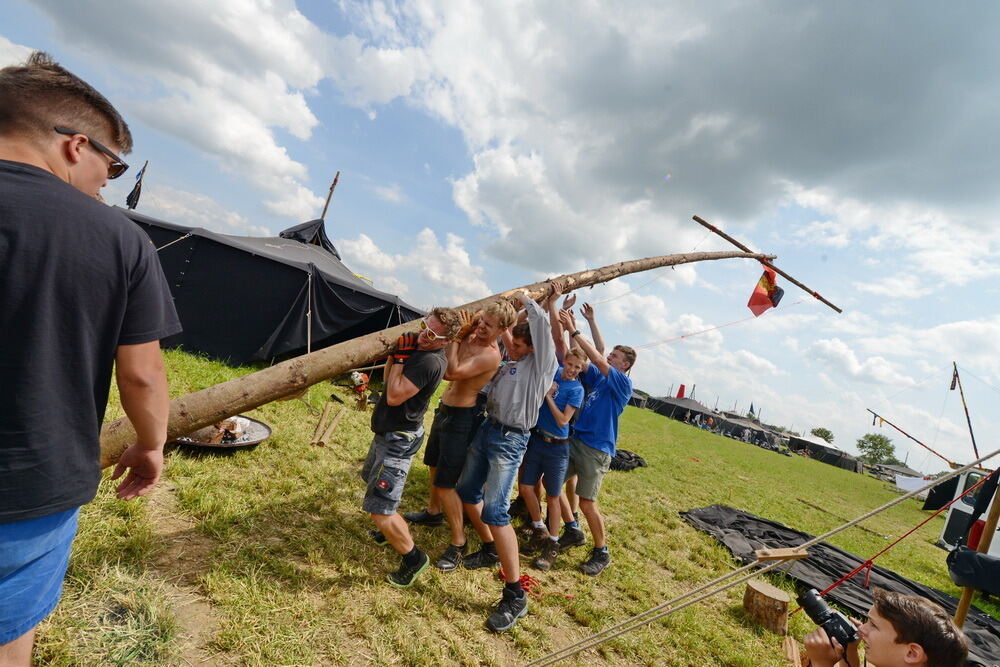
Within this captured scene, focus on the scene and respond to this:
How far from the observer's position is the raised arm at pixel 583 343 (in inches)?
160

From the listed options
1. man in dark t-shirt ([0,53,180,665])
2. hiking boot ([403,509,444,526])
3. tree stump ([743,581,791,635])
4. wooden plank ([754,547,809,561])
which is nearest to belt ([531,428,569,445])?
hiking boot ([403,509,444,526])

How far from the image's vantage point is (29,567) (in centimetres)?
121

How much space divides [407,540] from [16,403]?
2455 millimetres

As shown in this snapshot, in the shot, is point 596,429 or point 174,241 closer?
point 596,429

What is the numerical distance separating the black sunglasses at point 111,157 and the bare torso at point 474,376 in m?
2.09

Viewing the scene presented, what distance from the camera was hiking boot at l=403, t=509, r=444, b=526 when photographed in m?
4.24

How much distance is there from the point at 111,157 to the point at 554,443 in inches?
142

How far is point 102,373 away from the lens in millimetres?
1287

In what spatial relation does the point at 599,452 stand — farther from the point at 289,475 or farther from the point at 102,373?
the point at 102,373

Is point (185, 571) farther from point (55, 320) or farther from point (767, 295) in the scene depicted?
point (767, 295)

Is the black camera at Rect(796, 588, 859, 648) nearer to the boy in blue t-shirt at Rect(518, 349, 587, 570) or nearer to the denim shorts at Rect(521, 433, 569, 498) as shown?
the boy in blue t-shirt at Rect(518, 349, 587, 570)

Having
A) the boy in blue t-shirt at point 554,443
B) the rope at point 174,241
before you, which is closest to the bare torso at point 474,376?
the boy in blue t-shirt at point 554,443

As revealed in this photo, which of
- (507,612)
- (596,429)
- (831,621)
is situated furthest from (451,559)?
(831,621)

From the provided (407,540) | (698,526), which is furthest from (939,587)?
(407,540)
